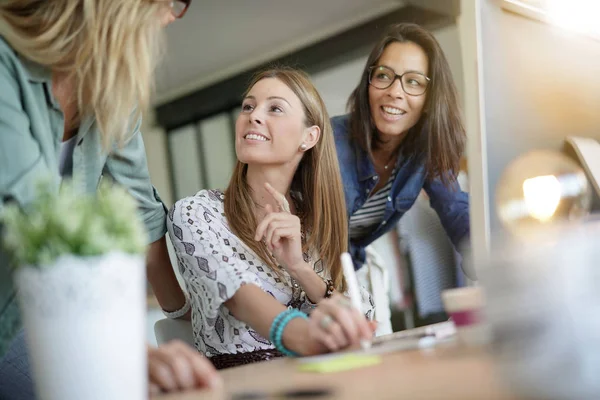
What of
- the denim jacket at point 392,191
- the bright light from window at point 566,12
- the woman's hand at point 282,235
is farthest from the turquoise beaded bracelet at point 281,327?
the denim jacket at point 392,191

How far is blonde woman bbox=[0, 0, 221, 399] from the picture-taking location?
75 cm

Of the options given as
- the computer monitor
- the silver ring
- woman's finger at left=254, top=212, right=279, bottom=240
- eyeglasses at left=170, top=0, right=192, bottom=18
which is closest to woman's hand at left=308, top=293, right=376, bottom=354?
the silver ring

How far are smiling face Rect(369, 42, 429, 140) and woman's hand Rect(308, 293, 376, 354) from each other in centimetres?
94

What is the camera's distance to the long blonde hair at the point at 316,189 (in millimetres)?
1438

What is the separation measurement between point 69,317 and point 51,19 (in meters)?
0.49

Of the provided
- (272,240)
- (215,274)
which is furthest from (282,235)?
(215,274)

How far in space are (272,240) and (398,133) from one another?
0.65 m

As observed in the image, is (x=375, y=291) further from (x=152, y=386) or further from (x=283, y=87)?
(x=152, y=386)

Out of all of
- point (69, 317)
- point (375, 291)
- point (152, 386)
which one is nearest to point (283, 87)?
point (375, 291)

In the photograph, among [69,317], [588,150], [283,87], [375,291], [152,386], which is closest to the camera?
[69,317]

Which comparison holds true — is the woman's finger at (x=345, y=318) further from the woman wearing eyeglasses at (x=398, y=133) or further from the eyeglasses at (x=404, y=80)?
the eyeglasses at (x=404, y=80)

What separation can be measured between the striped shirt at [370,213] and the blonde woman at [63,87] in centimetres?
85

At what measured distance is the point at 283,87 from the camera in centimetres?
150

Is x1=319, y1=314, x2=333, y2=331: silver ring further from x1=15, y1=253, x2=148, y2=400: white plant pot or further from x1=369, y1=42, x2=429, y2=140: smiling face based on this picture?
x1=369, y1=42, x2=429, y2=140: smiling face
